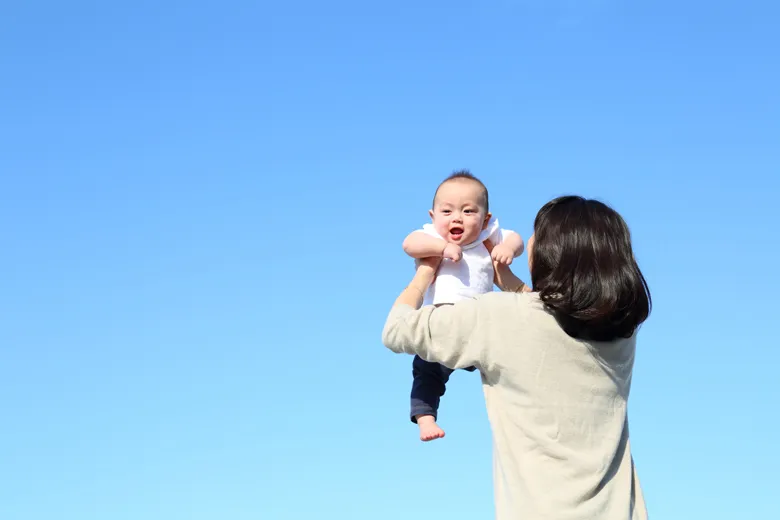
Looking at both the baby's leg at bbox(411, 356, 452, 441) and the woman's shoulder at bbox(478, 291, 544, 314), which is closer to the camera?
the woman's shoulder at bbox(478, 291, 544, 314)

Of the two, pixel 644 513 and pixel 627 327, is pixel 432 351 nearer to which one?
pixel 627 327

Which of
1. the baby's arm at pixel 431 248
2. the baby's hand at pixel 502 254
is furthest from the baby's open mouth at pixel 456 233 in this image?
the baby's hand at pixel 502 254

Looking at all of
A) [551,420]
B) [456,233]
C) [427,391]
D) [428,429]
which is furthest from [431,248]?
[551,420]

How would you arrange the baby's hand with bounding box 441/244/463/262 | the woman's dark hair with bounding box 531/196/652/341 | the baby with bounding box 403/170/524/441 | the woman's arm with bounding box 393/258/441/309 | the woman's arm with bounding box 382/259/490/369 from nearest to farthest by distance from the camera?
the woman's dark hair with bounding box 531/196/652/341
the woman's arm with bounding box 382/259/490/369
the woman's arm with bounding box 393/258/441/309
the baby's hand with bounding box 441/244/463/262
the baby with bounding box 403/170/524/441

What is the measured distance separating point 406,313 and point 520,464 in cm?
84

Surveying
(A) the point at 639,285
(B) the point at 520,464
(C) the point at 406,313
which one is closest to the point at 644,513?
(B) the point at 520,464

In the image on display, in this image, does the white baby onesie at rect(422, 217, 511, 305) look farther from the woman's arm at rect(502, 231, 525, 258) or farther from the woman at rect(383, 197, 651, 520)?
the woman at rect(383, 197, 651, 520)

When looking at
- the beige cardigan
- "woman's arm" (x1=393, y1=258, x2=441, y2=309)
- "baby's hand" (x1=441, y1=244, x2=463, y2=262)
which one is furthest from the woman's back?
"baby's hand" (x1=441, y1=244, x2=463, y2=262)

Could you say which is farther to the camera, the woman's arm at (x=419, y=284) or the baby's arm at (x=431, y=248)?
the baby's arm at (x=431, y=248)

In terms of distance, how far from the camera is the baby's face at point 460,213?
520cm

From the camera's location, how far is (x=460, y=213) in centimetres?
520

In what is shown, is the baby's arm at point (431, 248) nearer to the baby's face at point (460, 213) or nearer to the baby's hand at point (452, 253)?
the baby's hand at point (452, 253)

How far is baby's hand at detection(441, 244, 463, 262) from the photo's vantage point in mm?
5059

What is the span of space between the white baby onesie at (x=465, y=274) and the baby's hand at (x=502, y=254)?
79 millimetres
